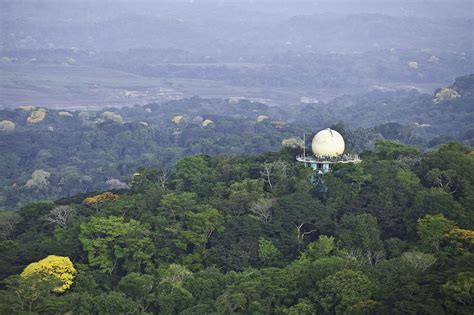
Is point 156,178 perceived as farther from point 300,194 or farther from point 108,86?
point 108,86

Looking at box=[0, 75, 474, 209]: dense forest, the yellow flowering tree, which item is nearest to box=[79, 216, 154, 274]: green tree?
the yellow flowering tree

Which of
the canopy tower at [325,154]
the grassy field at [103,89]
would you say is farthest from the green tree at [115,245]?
the grassy field at [103,89]

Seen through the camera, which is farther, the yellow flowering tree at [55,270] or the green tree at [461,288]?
the yellow flowering tree at [55,270]

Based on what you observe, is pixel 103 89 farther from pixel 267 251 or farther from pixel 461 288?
pixel 461 288

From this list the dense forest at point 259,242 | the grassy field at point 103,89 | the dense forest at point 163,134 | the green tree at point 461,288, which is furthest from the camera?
the grassy field at point 103,89

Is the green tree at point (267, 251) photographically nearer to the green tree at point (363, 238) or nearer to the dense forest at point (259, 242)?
the dense forest at point (259, 242)

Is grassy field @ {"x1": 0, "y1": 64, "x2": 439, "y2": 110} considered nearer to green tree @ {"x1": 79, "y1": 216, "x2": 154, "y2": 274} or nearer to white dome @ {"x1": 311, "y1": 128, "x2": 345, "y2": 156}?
white dome @ {"x1": 311, "y1": 128, "x2": 345, "y2": 156}

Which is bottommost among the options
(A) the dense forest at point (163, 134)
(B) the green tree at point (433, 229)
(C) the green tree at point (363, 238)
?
(A) the dense forest at point (163, 134)
